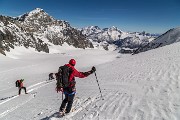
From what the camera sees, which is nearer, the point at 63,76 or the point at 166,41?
the point at 63,76

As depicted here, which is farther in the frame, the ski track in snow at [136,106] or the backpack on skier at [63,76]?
the backpack on skier at [63,76]

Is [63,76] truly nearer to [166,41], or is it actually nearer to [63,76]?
[63,76]

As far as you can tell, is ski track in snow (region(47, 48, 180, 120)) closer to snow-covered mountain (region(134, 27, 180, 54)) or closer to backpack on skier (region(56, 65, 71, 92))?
backpack on skier (region(56, 65, 71, 92))

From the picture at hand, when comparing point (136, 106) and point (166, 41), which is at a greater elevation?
point (166, 41)

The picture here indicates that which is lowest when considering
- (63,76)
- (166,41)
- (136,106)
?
(136,106)

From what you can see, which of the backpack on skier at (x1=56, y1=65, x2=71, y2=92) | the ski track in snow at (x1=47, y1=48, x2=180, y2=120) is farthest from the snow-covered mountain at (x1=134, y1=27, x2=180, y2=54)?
the backpack on skier at (x1=56, y1=65, x2=71, y2=92)

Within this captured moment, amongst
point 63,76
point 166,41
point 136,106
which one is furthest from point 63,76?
point 166,41

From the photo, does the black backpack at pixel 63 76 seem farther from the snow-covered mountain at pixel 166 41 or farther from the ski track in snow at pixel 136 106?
the snow-covered mountain at pixel 166 41

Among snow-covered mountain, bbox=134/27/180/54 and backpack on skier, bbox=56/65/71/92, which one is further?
snow-covered mountain, bbox=134/27/180/54

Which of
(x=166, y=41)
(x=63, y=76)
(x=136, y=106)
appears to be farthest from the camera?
(x=166, y=41)

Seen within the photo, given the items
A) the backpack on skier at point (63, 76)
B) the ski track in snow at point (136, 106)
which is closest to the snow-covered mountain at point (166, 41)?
the ski track in snow at point (136, 106)

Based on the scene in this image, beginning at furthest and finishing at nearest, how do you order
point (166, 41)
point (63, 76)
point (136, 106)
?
1. point (166, 41)
2. point (136, 106)
3. point (63, 76)

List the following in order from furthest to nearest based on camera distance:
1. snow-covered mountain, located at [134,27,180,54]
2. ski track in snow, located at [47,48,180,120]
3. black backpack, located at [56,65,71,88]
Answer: snow-covered mountain, located at [134,27,180,54] → black backpack, located at [56,65,71,88] → ski track in snow, located at [47,48,180,120]

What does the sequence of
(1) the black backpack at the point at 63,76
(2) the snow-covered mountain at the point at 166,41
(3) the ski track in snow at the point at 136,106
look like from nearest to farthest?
1. (3) the ski track in snow at the point at 136,106
2. (1) the black backpack at the point at 63,76
3. (2) the snow-covered mountain at the point at 166,41
